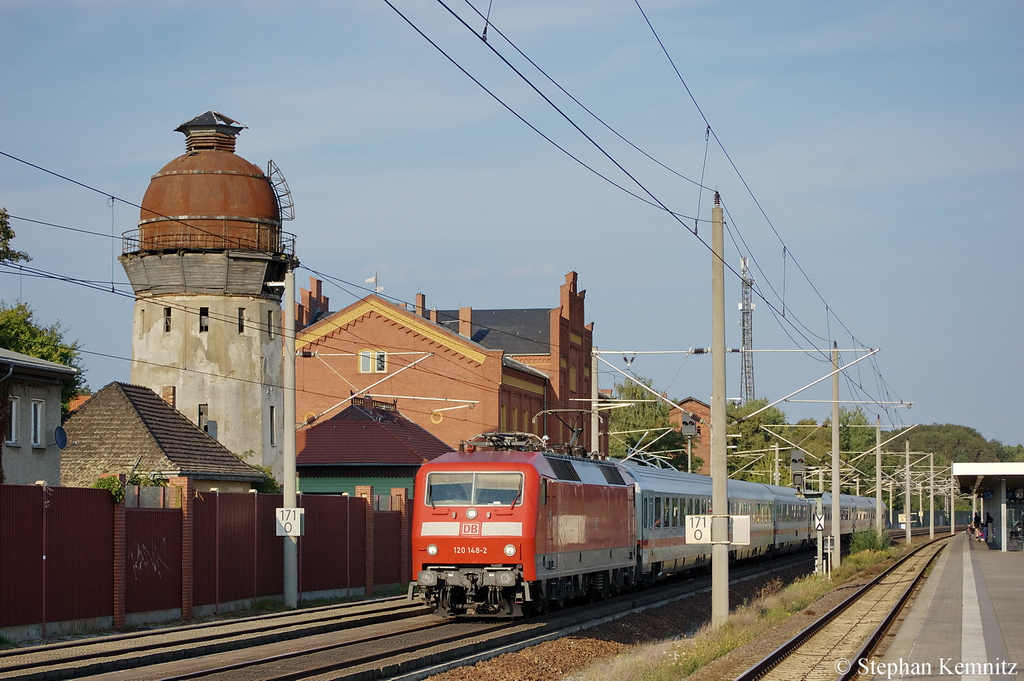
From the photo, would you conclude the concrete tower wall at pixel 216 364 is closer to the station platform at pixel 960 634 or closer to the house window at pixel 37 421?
the house window at pixel 37 421

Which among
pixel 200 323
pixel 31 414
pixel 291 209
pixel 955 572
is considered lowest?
pixel 955 572

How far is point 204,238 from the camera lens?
43969 millimetres

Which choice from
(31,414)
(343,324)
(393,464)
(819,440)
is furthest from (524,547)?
(819,440)

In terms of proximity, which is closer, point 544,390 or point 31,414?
point 31,414

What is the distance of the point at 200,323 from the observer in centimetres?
4447

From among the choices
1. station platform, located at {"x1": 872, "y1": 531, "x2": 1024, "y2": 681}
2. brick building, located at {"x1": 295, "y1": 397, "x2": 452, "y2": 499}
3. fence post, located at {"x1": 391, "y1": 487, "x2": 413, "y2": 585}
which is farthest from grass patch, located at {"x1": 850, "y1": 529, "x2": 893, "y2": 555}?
fence post, located at {"x1": 391, "y1": 487, "x2": 413, "y2": 585}

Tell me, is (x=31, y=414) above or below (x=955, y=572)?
above

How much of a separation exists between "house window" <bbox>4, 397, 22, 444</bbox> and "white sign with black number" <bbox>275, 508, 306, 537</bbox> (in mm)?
9738

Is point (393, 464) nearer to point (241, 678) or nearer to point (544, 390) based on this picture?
point (544, 390)

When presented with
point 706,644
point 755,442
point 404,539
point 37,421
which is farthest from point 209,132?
point 755,442

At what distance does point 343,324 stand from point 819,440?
66.1 meters

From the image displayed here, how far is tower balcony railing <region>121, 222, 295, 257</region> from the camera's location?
44.0m

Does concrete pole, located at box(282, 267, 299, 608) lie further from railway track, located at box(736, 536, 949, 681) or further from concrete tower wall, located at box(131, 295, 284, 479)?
concrete tower wall, located at box(131, 295, 284, 479)

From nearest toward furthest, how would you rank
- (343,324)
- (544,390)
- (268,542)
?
(268,542), (343,324), (544,390)
